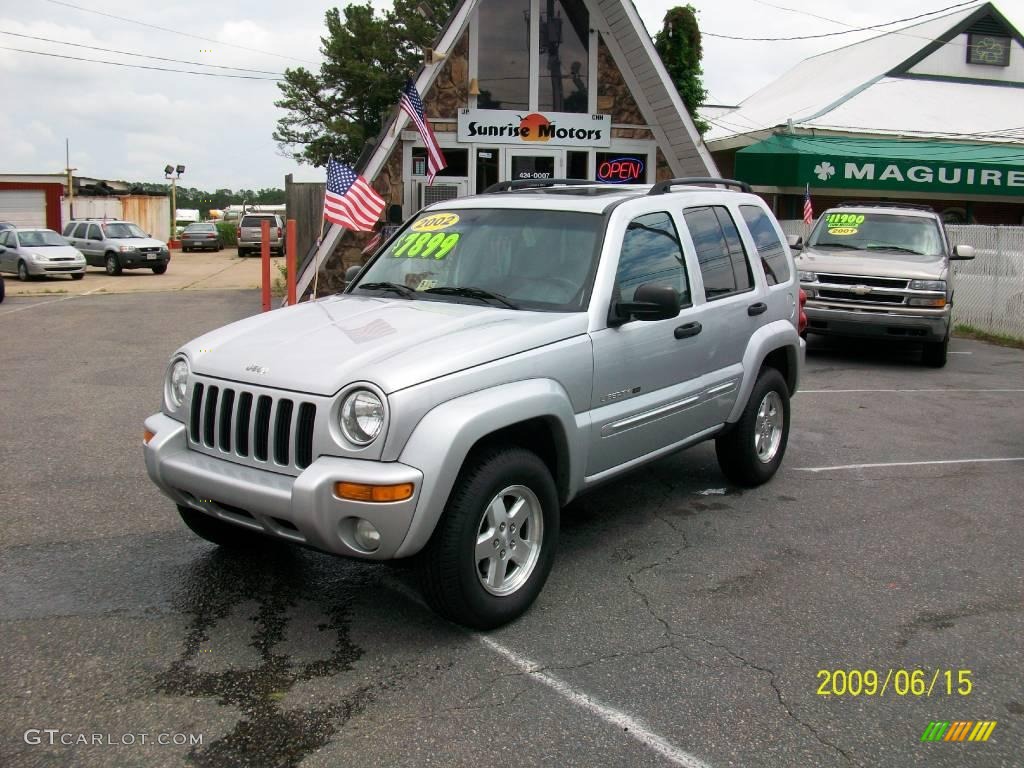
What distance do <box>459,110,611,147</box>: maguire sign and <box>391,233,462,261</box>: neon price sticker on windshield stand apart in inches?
509

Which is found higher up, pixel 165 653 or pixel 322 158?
pixel 322 158

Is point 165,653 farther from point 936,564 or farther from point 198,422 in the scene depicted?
point 936,564

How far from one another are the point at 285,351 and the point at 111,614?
142 cm

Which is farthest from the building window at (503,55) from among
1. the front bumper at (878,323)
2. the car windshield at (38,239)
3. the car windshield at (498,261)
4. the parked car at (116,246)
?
the parked car at (116,246)

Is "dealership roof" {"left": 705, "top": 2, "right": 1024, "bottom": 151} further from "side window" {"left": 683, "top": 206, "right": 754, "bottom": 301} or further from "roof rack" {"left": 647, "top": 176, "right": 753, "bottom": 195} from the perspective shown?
"side window" {"left": 683, "top": 206, "right": 754, "bottom": 301}

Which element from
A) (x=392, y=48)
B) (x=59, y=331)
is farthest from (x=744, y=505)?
(x=392, y=48)

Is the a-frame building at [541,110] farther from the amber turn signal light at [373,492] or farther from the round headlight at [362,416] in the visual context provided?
the amber turn signal light at [373,492]

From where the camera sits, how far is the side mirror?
4586 mm

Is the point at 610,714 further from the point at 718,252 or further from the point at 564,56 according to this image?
the point at 564,56

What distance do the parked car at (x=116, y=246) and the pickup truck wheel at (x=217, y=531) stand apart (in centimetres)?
2749

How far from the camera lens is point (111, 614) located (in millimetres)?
4281

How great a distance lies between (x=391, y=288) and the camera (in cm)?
530

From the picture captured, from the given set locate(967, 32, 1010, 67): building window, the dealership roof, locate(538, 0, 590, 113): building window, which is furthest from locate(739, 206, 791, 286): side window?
locate(967, 32, 1010, 67): building window

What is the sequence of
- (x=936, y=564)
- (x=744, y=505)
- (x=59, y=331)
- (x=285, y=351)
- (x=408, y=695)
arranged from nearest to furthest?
(x=408, y=695) < (x=285, y=351) < (x=936, y=564) < (x=744, y=505) < (x=59, y=331)
